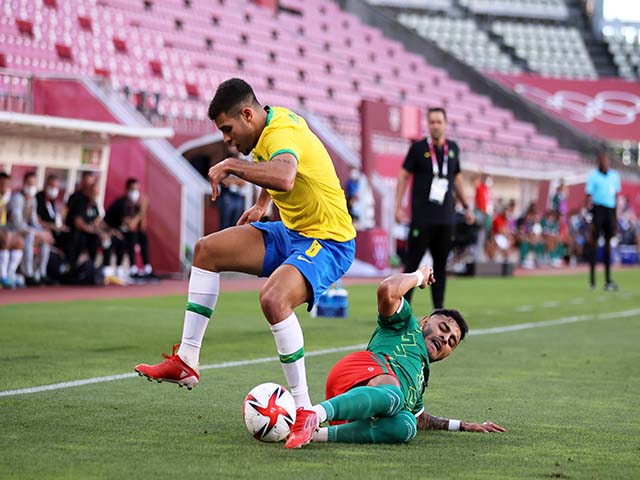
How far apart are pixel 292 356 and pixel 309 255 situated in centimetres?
55

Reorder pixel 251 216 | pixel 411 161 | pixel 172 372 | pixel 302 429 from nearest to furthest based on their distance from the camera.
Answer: pixel 302 429, pixel 172 372, pixel 251 216, pixel 411 161

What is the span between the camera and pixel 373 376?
5.15m

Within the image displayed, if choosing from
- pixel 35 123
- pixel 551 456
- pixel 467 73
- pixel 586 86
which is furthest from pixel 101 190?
pixel 586 86

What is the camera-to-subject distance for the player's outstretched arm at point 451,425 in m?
5.46

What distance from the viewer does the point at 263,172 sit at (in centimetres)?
520

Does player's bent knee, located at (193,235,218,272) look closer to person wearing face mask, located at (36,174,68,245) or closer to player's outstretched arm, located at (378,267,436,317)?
player's outstretched arm, located at (378,267,436,317)

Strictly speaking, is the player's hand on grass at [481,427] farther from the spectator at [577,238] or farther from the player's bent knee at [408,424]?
the spectator at [577,238]

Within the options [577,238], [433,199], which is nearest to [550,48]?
[577,238]

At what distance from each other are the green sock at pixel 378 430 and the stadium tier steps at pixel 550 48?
48.3 m

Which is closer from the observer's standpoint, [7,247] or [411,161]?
[411,161]

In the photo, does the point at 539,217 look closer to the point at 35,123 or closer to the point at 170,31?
the point at 170,31

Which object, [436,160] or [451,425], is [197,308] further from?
[436,160]

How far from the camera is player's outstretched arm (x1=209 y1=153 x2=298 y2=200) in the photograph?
202 inches

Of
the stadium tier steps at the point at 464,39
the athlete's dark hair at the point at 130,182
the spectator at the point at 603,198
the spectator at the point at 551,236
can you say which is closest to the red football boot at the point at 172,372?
the spectator at the point at 603,198
